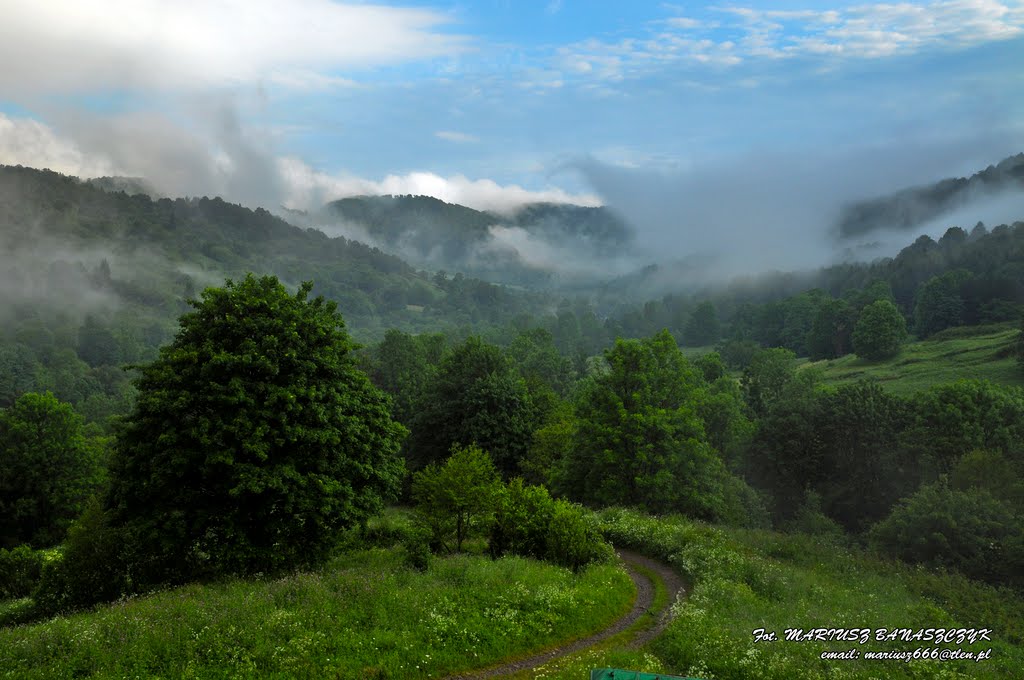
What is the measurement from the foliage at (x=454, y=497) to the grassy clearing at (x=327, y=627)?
193 inches

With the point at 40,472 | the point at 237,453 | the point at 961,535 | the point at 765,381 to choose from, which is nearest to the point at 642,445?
the point at 961,535

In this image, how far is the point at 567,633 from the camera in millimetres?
17906

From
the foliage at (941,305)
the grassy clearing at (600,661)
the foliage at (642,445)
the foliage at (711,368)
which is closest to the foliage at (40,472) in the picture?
the foliage at (642,445)

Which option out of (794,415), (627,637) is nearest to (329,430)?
(627,637)

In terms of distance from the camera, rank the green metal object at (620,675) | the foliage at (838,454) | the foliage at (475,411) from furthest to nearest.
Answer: the foliage at (838,454) < the foliage at (475,411) < the green metal object at (620,675)

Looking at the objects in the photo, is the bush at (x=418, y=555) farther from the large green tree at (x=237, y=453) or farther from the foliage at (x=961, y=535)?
the foliage at (x=961, y=535)

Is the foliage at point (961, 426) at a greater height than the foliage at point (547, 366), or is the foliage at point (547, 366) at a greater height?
the foliage at point (547, 366)

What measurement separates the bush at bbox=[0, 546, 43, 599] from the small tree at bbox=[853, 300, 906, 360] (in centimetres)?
12803

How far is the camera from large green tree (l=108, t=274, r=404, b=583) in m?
22.2

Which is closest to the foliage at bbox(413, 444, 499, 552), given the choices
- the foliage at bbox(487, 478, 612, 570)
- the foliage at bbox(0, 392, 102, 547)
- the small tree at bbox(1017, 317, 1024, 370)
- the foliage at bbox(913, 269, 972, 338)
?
the foliage at bbox(487, 478, 612, 570)

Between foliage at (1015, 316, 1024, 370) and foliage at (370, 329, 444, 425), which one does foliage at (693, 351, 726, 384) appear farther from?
foliage at (370, 329, 444, 425)

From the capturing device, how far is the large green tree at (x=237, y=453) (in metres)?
22.2

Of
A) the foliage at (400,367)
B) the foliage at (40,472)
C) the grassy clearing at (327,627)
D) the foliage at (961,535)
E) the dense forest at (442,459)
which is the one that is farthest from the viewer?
the foliage at (400,367)

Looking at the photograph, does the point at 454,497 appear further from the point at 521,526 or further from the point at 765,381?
the point at 765,381
